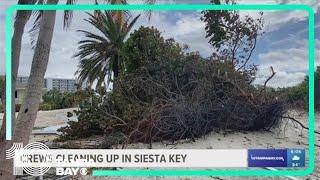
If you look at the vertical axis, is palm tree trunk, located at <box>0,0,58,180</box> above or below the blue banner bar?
above

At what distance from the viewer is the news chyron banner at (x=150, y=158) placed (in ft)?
11.7

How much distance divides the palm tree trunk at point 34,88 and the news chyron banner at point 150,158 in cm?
14

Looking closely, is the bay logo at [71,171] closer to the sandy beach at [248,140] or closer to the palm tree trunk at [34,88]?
the sandy beach at [248,140]

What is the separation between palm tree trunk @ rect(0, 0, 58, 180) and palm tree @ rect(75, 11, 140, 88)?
28cm

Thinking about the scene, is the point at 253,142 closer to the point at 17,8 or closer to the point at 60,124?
the point at 60,124

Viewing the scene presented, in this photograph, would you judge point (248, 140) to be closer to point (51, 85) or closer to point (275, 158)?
point (275, 158)

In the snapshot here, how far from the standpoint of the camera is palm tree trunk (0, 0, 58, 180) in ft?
12.0

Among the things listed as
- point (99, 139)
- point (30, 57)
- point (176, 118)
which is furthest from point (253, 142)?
point (30, 57)

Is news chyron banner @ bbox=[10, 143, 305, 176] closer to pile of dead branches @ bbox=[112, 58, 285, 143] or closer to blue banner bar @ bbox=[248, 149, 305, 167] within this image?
blue banner bar @ bbox=[248, 149, 305, 167]

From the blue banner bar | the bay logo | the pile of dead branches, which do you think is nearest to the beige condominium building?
the pile of dead branches

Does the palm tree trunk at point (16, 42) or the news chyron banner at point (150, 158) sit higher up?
the palm tree trunk at point (16, 42)

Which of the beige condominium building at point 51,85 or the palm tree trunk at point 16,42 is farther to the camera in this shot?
→ the beige condominium building at point 51,85

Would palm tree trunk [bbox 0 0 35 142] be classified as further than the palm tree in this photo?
No

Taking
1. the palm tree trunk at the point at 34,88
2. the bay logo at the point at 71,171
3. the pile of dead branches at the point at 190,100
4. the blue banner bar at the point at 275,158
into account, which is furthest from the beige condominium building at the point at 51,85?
the blue banner bar at the point at 275,158
